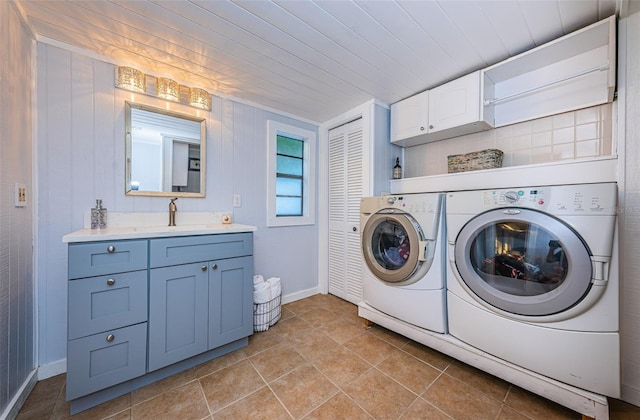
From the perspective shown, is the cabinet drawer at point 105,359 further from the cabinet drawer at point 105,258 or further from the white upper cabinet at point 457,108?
the white upper cabinet at point 457,108

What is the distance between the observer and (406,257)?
1.77 meters

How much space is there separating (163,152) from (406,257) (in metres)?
2.03

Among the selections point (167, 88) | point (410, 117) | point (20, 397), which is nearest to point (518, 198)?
point (410, 117)

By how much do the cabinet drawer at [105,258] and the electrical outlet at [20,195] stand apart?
16.0 inches

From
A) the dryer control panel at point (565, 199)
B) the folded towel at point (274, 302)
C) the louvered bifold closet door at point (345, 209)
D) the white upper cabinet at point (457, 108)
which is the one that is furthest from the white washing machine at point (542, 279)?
the folded towel at point (274, 302)

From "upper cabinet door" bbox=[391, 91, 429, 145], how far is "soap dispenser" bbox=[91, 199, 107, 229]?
94.7 inches

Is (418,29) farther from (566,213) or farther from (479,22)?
(566,213)

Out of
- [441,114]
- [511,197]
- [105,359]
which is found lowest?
[105,359]

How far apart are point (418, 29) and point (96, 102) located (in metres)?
2.12

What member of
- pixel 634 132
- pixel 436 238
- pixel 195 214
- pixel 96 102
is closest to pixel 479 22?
pixel 634 132

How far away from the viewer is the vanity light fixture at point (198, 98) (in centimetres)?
193

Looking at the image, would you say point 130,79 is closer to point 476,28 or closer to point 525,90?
point 476,28

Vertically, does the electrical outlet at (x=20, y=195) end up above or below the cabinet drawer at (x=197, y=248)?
above

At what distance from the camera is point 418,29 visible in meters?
1.40
